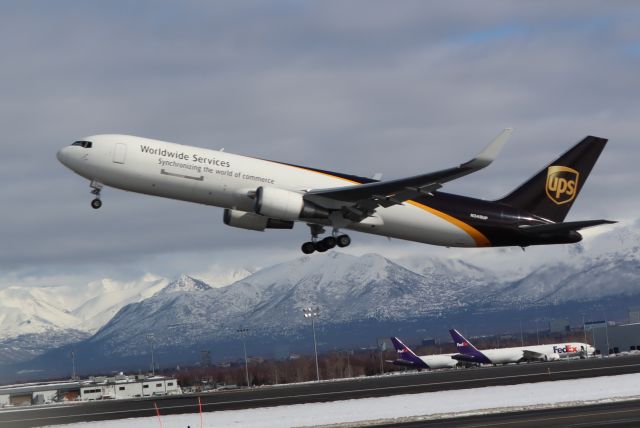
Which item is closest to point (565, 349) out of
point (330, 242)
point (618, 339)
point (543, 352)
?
point (543, 352)

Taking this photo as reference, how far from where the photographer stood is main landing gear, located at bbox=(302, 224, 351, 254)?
65000 millimetres

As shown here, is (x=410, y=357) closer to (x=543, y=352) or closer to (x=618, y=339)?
(x=543, y=352)

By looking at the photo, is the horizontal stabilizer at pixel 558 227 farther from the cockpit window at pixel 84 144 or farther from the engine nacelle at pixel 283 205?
the cockpit window at pixel 84 144

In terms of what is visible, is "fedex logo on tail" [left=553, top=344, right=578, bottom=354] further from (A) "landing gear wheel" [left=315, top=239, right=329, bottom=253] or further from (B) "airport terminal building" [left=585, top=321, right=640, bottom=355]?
(A) "landing gear wheel" [left=315, top=239, right=329, bottom=253]

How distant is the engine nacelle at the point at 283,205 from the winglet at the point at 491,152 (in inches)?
403

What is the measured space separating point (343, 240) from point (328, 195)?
4.92 m

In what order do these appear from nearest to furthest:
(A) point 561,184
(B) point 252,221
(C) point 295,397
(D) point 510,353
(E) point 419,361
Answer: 1. (B) point 252,221
2. (A) point 561,184
3. (C) point 295,397
4. (E) point 419,361
5. (D) point 510,353

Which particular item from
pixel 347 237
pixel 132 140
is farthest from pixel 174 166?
pixel 347 237

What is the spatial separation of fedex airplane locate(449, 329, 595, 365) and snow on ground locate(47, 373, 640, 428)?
211 ft

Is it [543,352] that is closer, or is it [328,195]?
[328,195]

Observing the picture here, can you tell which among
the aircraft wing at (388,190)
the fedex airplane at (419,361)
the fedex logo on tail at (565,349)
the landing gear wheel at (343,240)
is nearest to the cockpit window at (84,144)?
the aircraft wing at (388,190)

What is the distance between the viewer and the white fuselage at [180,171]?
58.8m

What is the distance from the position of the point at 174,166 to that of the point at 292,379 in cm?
10560

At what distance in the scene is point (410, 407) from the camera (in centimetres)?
6034
